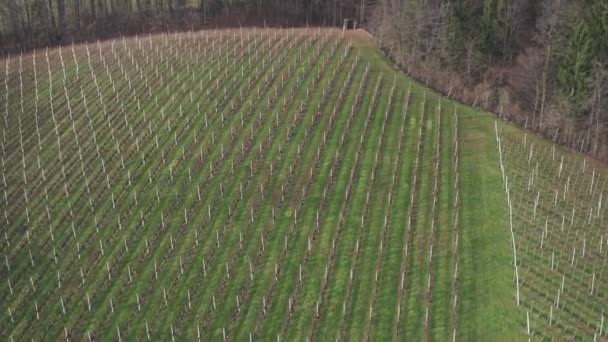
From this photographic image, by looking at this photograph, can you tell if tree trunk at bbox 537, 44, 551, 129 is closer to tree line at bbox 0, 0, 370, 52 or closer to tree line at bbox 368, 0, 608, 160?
tree line at bbox 368, 0, 608, 160

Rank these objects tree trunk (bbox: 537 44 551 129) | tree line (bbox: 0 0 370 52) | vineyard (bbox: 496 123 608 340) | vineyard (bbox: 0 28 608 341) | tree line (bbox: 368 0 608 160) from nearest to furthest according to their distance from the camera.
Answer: vineyard (bbox: 496 123 608 340) → vineyard (bbox: 0 28 608 341) → tree line (bbox: 368 0 608 160) → tree trunk (bbox: 537 44 551 129) → tree line (bbox: 0 0 370 52)

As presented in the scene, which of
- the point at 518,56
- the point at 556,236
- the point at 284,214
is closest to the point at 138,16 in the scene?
the point at 518,56

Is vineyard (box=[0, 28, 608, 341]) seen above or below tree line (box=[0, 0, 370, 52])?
below

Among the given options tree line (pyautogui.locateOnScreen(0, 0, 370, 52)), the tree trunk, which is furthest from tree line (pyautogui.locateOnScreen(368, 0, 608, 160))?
tree line (pyautogui.locateOnScreen(0, 0, 370, 52))

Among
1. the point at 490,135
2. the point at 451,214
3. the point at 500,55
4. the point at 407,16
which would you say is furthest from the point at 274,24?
the point at 451,214

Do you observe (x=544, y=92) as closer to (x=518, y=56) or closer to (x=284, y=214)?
(x=518, y=56)

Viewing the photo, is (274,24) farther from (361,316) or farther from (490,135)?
(361,316)

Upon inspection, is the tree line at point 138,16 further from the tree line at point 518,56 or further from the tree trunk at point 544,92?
the tree trunk at point 544,92
